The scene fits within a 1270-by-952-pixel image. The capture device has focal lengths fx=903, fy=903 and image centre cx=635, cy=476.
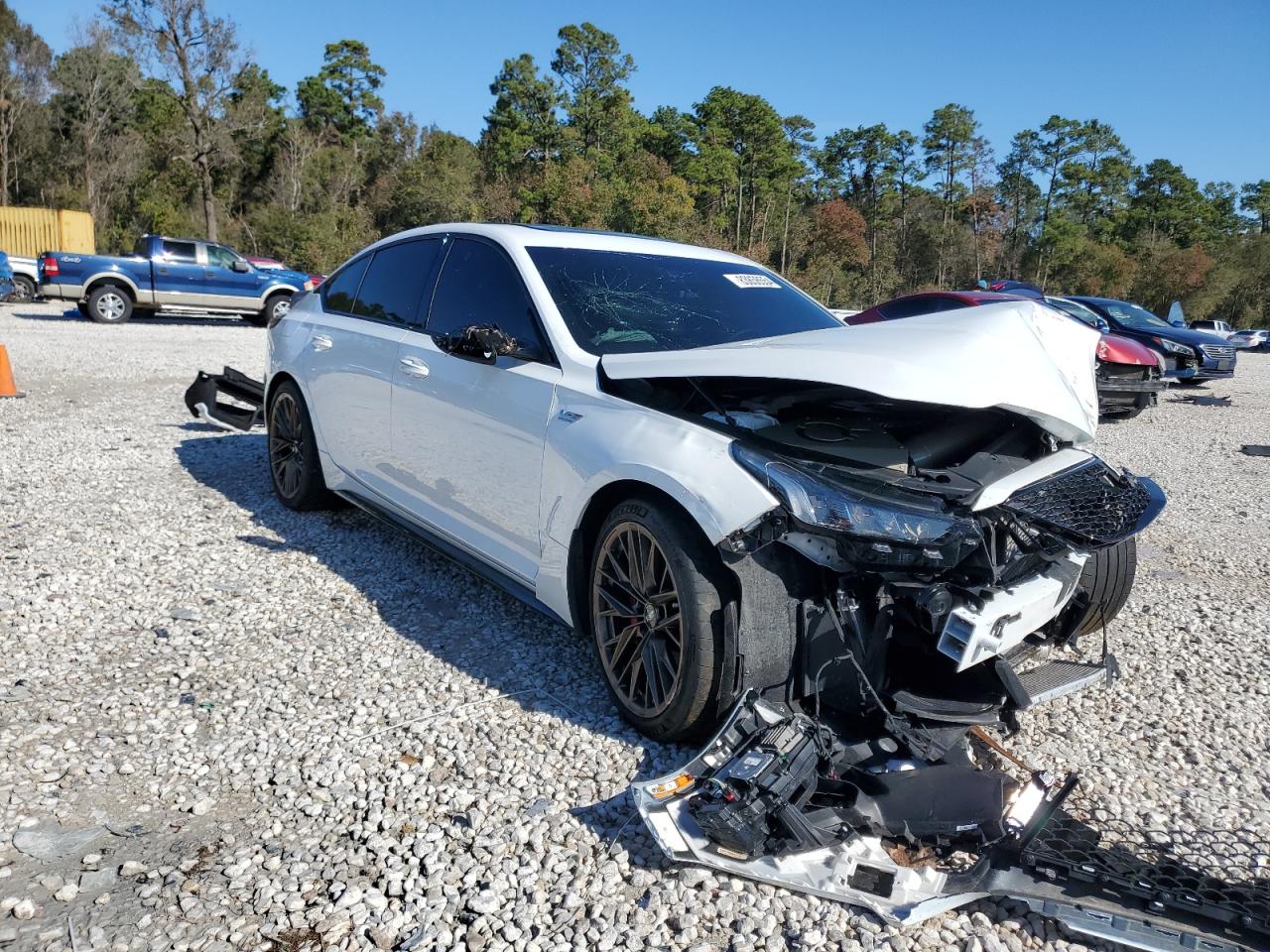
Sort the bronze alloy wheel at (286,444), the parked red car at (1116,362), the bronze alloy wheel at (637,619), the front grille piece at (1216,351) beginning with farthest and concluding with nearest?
the front grille piece at (1216,351) < the parked red car at (1116,362) < the bronze alloy wheel at (286,444) < the bronze alloy wheel at (637,619)

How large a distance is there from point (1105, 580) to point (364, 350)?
141 inches

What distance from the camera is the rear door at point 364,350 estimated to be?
4488 millimetres

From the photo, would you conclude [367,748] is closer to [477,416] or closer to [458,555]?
[458,555]

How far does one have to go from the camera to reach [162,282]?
18969mm

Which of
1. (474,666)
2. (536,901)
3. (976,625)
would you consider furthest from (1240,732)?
(474,666)

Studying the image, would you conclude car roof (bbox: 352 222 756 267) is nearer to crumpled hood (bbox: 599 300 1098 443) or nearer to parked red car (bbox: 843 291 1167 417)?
crumpled hood (bbox: 599 300 1098 443)

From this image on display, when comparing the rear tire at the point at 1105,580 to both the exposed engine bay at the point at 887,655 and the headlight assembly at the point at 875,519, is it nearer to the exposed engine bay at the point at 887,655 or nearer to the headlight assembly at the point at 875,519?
the exposed engine bay at the point at 887,655

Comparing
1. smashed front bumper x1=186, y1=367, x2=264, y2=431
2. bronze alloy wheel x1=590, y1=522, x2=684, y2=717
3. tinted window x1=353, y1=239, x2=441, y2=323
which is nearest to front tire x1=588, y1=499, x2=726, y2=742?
bronze alloy wheel x1=590, y1=522, x2=684, y2=717

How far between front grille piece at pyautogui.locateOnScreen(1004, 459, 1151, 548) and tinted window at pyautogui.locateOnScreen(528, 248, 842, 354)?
4.47 feet

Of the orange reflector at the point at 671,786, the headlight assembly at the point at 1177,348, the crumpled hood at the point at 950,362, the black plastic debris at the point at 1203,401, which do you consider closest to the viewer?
the orange reflector at the point at 671,786

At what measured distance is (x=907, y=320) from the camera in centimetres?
329

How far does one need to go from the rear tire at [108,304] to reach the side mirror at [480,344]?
1815 centimetres

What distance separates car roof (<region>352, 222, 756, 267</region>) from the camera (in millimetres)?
4047

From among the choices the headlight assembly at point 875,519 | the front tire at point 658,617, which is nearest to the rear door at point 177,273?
the front tire at point 658,617
